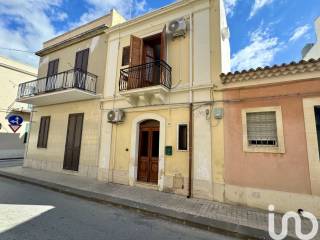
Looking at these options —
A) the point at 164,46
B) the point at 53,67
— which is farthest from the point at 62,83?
the point at 164,46

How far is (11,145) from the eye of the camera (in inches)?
699

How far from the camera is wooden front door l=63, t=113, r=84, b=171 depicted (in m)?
9.53

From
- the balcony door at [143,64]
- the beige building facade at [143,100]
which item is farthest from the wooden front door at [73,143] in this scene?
the balcony door at [143,64]

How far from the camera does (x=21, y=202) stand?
559cm

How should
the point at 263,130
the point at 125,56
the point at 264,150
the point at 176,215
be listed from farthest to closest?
1. the point at 125,56
2. the point at 263,130
3. the point at 264,150
4. the point at 176,215

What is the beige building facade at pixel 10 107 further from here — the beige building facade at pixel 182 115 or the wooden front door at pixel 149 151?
the wooden front door at pixel 149 151

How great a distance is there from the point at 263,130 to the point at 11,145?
21.6 metres

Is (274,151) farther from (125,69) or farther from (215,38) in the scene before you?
(125,69)

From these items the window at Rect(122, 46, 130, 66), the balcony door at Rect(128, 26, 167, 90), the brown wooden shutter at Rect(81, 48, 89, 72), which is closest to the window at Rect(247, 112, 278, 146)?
the balcony door at Rect(128, 26, 167, 90)

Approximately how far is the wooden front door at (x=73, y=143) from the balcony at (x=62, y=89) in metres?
1.15

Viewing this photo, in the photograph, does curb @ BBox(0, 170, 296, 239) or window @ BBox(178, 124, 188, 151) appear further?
window @ BBox(178, 124, 188, 151)

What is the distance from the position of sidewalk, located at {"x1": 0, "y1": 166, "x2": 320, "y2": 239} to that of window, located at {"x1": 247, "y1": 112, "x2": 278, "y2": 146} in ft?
6.63

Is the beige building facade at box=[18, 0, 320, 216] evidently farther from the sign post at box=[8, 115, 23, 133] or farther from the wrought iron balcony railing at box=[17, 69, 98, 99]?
the sign post at box=[8, 115, 23, 133]

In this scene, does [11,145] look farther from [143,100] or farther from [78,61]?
[143,100]
